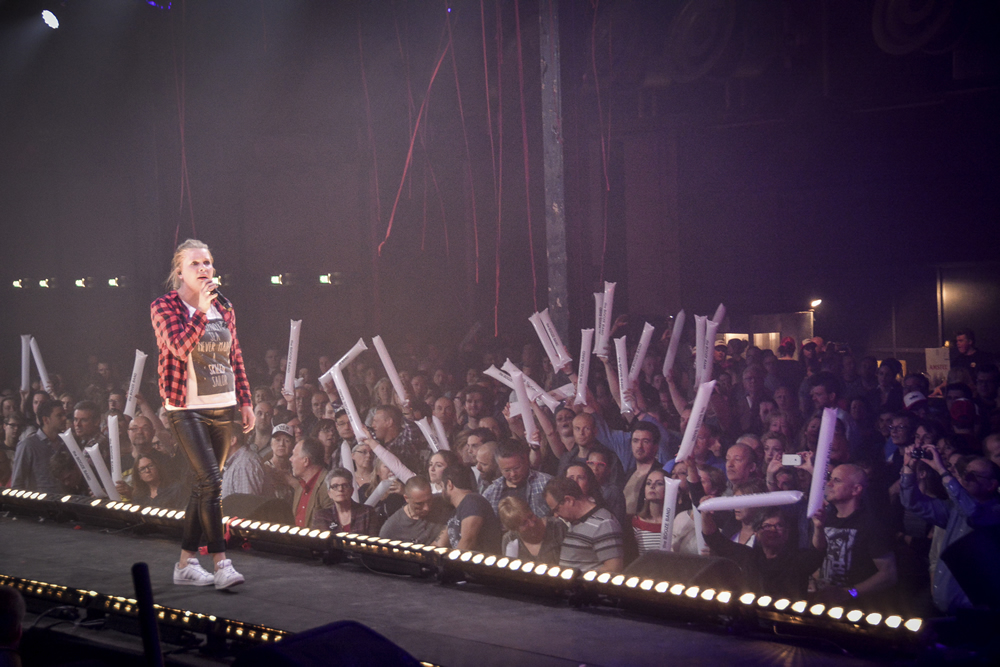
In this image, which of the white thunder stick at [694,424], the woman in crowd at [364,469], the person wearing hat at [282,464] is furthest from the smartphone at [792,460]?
the person wearing hat at [282,464]

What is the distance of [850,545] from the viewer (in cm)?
281

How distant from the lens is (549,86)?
4758mm

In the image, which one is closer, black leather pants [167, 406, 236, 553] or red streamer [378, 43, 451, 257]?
black leather pants [167, 406, 236, 553]

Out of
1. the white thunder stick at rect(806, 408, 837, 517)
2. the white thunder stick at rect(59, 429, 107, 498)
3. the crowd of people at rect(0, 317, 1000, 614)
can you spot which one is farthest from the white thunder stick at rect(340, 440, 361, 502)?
the white thunder stick at rect(806, 408, 837, 517)

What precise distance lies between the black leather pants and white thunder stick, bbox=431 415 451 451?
1.31 m

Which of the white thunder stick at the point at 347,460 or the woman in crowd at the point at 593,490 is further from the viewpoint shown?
the white thunder stick at the point at 347,460

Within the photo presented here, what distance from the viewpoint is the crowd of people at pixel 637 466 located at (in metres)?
2.84

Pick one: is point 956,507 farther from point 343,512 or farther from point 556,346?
point 343,512

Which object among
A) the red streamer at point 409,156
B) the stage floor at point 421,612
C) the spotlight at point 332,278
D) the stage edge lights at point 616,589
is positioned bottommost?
the stage floor at point 421,612

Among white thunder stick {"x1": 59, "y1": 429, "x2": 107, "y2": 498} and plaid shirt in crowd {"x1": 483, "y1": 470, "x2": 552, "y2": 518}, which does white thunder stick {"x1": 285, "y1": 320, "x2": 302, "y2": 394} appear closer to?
white thunder stick {"x1": 59, "y1": 429, "x2": 107, "y2": 498}

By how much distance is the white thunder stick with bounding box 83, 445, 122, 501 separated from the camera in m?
4.57

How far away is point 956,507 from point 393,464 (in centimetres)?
224

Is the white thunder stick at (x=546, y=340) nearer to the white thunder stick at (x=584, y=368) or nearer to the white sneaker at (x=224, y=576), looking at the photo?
the white thunder stick at (x=584, y=368)

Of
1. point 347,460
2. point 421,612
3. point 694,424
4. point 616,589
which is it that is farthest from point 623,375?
point 421,612
